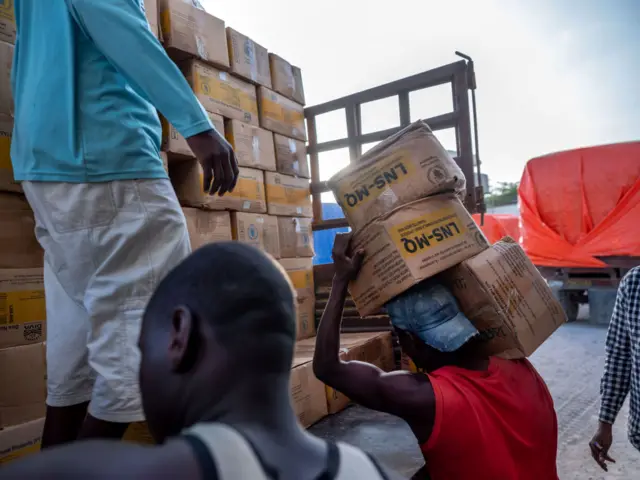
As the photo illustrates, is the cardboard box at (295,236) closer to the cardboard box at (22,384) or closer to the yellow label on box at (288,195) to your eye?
the yellow label on box at (288,195)

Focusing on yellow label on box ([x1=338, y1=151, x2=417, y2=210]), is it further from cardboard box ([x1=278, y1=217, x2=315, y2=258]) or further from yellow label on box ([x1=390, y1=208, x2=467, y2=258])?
cardboard box ([x1=278, y1=217, x2=315, y2=258])

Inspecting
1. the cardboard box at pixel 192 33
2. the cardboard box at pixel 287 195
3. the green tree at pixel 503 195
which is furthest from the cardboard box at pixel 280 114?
the green tree at pixel 503 195

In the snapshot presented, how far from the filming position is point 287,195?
3.76 metres

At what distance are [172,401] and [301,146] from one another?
11.5 ft

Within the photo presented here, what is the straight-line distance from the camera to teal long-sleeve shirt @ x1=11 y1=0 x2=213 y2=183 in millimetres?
1340

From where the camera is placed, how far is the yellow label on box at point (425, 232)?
154 cm

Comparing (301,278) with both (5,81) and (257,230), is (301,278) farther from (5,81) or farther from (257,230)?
(5,81)

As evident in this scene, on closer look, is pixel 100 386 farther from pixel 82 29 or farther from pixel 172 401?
pixel 82 29

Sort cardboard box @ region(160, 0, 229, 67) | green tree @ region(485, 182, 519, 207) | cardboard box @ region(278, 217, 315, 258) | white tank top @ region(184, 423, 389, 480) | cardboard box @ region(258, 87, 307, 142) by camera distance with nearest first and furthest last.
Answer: white tank top @ region(184, 423, 389, 480), cardboard box @ region(160, 0, 229, 67), cardboard box @ region(258, 87, 307, 142), cardboard box @ region(278, 217, 315, 258), green tree @ region(485, 182, 519, 207)

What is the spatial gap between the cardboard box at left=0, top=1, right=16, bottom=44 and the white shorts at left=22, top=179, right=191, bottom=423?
79cm

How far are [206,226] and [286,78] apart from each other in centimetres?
151

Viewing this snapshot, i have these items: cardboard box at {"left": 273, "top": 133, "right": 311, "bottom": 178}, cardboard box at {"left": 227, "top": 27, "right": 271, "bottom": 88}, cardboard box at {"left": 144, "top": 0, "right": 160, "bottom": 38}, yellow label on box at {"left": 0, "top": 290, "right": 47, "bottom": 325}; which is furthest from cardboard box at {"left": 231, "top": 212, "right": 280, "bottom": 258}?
yellow label on box at {"left": 0, "top": 290, "right": 47, "bottom": 325}

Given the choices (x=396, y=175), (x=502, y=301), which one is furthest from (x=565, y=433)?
(x=396, y=175)

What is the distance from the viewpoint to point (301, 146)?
404cm
